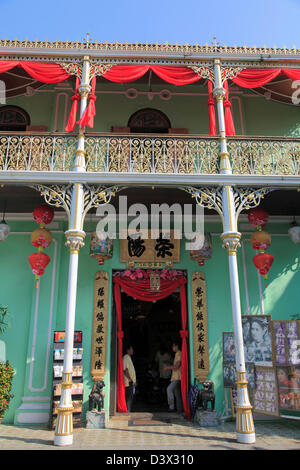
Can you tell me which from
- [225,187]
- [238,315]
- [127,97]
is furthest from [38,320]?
[127,97]

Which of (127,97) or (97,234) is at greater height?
(127,97)

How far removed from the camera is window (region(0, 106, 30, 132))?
897 cm

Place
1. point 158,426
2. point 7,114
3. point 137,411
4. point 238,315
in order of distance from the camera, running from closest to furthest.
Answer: point 238,315 < point 158,426 < point 137,411 < point 7,114

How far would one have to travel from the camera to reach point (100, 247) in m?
8.08

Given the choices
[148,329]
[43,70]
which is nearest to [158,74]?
[43,70]

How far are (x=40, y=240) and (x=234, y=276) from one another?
4118mm

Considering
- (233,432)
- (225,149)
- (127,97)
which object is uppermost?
(127,97)

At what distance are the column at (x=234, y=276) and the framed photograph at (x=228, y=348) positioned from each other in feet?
5.05

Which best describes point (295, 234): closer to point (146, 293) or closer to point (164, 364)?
point (146, 293)

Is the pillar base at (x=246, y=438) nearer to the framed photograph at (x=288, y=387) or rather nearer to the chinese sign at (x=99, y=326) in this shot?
the framed photograph at (x=288, y=387)

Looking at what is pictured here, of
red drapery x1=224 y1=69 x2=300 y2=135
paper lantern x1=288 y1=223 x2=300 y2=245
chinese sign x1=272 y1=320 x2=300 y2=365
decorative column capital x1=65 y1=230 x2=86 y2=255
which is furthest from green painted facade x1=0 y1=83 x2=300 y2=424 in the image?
decorative column capital x1=65 y1=230 x2=86 y2=255

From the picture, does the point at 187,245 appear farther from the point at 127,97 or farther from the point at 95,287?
Answer: the point at 127,97

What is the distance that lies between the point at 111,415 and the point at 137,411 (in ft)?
2.78

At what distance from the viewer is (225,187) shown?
6809 millimetres
